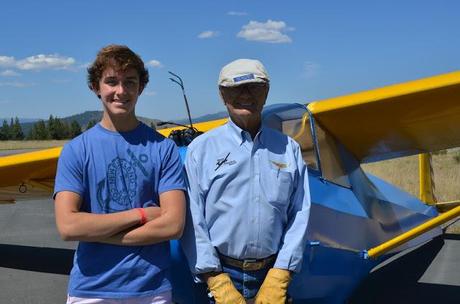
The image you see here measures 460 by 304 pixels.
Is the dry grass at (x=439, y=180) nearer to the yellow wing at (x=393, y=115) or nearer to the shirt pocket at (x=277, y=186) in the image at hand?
the yellow wing at (x=393, y=115)

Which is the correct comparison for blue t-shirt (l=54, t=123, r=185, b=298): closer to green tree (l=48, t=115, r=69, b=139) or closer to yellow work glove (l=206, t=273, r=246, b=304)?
yellow work glove (l=206, t=273, r=246, b=304)

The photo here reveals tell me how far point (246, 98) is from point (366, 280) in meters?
4.40

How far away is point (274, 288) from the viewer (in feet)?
7.66

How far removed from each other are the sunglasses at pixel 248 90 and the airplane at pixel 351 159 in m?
0.56

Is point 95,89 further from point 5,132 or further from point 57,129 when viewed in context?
point 5,132

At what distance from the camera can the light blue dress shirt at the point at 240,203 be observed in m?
2.35

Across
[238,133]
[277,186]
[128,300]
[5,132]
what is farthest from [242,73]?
[5,132]

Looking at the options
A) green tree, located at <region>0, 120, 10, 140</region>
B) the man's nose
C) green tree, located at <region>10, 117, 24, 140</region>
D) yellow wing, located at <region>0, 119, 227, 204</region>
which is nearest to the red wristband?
the man's nose

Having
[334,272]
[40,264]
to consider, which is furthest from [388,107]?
[40,264]

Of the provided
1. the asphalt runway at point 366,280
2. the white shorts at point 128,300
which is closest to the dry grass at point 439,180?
the asphalt runway at point 366,280

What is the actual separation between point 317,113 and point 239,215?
2204mm

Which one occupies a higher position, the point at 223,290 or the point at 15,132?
the point at 223,290

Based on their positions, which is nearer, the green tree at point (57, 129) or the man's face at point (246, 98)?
the man's face at point (246, 98)

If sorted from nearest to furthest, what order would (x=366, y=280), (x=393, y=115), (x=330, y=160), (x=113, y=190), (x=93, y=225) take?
(x=93, y=225) → (x=113, y=190) → (x=330, y=160) → (x=393, y=115) → (x=366, y=280)
